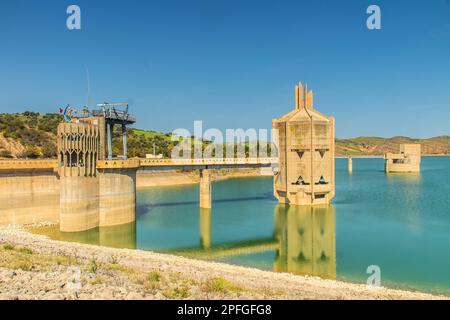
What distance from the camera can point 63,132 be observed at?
40125mm

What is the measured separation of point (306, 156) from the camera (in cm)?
6041

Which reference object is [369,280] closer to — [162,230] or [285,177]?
[162,230]

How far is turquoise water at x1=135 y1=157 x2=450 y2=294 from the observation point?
98.9 ft

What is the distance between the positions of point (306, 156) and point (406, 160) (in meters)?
102

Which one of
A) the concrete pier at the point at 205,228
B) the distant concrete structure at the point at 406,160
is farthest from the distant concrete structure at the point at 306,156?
the distant concrete structure at the point at 406,160

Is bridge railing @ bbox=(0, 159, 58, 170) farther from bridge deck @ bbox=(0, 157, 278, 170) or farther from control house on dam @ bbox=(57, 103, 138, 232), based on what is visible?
control house on dam @ bbox=(57, 103, 138, 232)

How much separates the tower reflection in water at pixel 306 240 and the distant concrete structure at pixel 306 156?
2.64 meters

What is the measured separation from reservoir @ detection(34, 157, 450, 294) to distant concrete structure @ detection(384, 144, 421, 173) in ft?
271

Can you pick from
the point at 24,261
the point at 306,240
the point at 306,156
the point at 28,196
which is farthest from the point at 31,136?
the point at 24,261

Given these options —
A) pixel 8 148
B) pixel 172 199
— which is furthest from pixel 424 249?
pixel 8 148

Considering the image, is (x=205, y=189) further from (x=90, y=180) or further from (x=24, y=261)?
(x=24, y=261)

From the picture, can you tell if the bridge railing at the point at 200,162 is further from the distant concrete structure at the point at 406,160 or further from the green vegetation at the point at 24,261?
the distant concrete structure at the point at 406,160

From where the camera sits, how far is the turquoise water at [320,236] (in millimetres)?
30156
